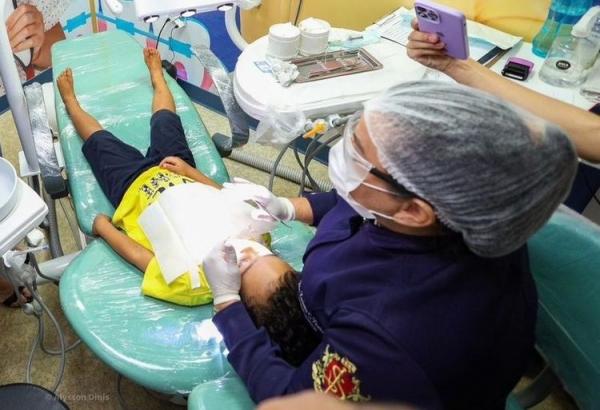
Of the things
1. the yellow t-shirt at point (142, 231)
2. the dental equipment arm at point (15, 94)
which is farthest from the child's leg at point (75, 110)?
the yellow t-shirt at point (142, 231)

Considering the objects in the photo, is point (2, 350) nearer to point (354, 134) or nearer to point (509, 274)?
point (354, 134)

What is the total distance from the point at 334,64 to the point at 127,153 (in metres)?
0.71

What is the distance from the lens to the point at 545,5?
5.57 feet

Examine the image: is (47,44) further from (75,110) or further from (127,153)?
(127,153)

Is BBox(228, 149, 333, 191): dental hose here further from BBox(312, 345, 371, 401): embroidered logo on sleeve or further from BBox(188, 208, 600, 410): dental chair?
BBox(312, 345, 371, 401): embroidered logo on sleeve

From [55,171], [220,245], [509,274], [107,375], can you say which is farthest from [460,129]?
[107,375]

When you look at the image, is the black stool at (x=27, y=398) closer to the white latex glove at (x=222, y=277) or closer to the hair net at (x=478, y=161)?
the white latex glove at (x=222, y=277)

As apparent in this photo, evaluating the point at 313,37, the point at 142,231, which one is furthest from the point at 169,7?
the point at 142,231

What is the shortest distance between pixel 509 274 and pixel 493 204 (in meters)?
0.19

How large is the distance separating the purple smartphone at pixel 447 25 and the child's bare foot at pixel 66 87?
1.17 metres

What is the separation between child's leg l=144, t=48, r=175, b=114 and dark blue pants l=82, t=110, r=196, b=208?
7 cm

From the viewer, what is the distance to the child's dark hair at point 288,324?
3.46ft

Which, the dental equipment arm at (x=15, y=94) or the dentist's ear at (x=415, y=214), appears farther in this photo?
the dental equipment arm at (x=15, y=94)

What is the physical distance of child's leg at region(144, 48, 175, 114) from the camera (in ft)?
5.84
